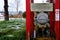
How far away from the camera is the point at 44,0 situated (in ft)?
12.5

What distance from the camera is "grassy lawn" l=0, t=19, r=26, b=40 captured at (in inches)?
153

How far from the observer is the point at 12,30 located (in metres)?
4.18

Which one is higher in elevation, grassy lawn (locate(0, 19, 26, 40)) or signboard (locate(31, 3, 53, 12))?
signboard (locate(31, 3, 53, 12))

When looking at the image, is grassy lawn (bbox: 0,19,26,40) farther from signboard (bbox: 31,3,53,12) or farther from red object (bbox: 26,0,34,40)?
signboard (bbox: 31,3,53,12)

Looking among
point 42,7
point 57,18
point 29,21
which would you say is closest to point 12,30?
point 29,21

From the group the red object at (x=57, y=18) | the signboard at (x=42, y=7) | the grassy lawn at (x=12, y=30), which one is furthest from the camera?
the grassy lawn at (x=12, y=30)

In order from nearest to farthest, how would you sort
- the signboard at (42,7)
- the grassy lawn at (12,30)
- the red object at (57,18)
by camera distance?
the red object at (57,18), the signboard at (42,7), the grassy lawn at (12,30)

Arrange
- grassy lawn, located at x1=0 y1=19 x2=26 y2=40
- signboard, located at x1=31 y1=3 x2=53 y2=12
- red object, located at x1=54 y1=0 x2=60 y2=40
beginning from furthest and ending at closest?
grassy lawn, located at x1=0 y1=19 x2=26 y2=40 → signboard, located at x1=31 y1=3 x2=53 y2=12 → red object, located at x1=54 y1=0 x2=60 y2=40

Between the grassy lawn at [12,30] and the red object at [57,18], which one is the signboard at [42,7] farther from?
the grassy lawn at [12,30]

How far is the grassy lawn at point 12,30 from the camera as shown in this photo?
3.89m

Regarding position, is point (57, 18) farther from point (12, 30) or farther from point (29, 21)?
point (12, 30)

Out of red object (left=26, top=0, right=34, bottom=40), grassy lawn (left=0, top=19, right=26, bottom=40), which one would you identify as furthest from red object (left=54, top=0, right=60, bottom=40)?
grassy lawn (left=0, top=19, right=26, bottom=40)

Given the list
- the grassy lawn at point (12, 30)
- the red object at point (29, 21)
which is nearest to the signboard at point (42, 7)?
the red object at point (29, 21)

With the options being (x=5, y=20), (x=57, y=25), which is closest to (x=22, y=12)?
(x=5, y=20)
